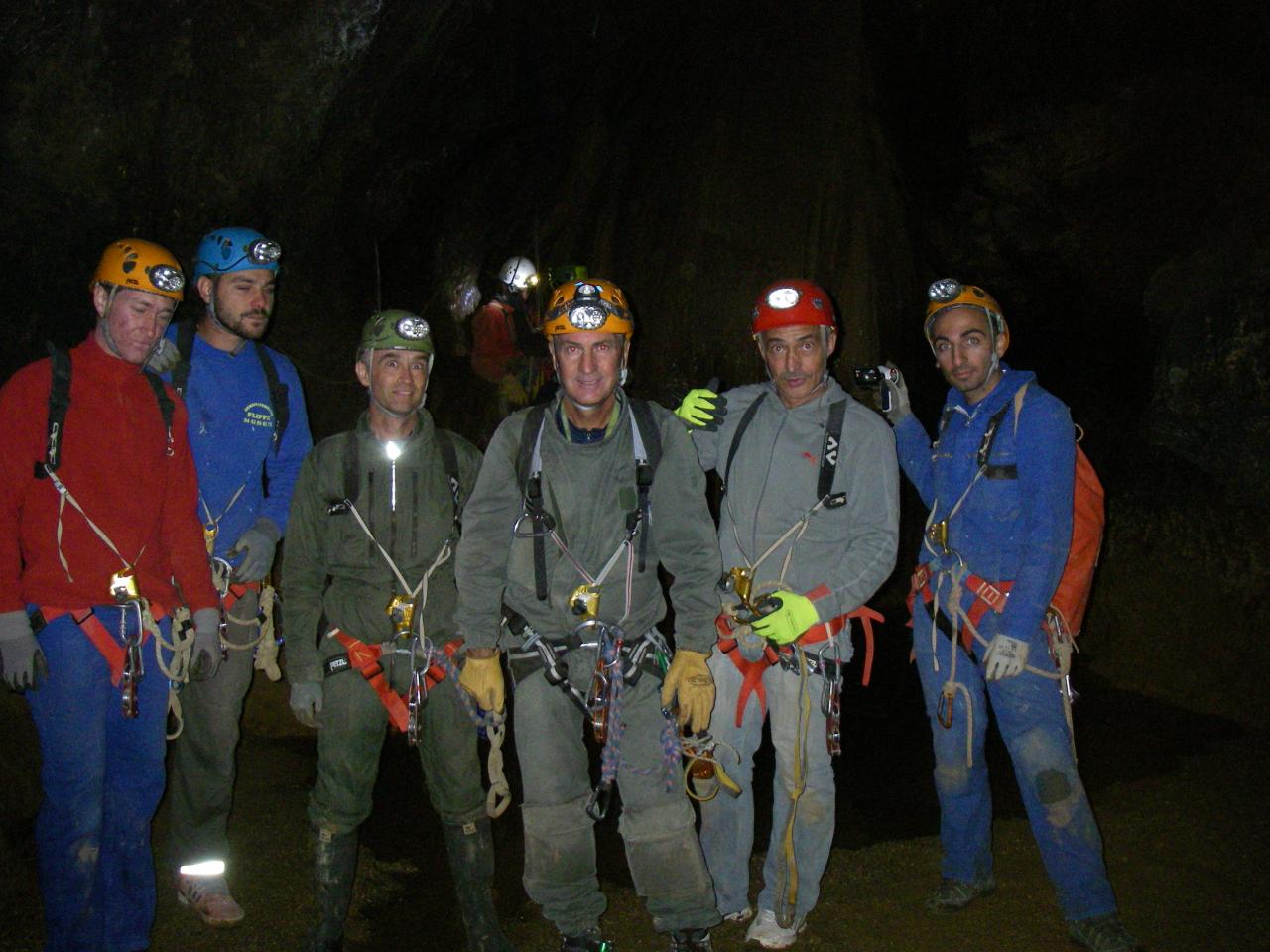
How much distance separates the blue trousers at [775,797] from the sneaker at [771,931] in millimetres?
31

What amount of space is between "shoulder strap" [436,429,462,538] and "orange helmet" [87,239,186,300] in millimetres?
1066

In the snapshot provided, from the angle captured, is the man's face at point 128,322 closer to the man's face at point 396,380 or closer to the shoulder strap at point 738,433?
the man's face at point 396,380

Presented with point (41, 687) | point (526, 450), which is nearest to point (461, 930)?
point (41, 687)

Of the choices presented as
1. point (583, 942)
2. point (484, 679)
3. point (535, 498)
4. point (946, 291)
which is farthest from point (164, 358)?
point (946, 291)

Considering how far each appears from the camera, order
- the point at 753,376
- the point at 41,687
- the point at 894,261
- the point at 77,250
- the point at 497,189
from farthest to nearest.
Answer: the point at 497,189 → the point at 753,376 → the point at 894,261 → the point at 77,250 → the point at 41,687

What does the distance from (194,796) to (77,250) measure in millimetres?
3697

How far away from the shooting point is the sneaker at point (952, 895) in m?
3.63

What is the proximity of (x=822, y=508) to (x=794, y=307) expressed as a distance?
77cm

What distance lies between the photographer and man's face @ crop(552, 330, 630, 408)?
9.83 feet

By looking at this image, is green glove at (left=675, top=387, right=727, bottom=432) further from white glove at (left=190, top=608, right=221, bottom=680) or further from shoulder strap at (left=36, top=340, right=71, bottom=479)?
shoulder strap at (left=36, top=340, right=71, bottom=479)

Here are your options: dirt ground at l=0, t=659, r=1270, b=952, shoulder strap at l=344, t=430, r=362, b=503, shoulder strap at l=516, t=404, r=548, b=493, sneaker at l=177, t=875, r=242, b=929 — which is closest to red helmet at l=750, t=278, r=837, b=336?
shoulder strap at l=516, t=404, r=548, b=493

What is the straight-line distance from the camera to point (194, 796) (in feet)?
11.6

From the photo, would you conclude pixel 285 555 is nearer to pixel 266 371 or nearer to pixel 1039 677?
pixel 266 371

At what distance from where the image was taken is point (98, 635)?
2988 millimetres
